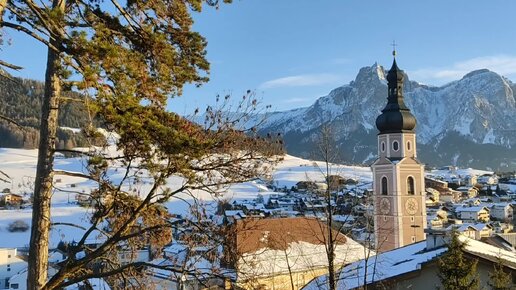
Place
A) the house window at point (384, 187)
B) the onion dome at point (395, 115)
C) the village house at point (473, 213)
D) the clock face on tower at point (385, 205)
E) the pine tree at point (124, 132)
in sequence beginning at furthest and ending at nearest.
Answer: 1. the village house at point (473, 213)
2. the onion dome at point (395, 115)
3. the house window at point (384, 187)
4. the clock face on tower at point (385, 205)
5. the pine tree at point (124, 132)

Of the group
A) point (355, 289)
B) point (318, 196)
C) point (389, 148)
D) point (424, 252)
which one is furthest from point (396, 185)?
point (318, 196)

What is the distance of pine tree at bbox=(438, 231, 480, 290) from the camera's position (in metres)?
14.0

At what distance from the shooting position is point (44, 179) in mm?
7254

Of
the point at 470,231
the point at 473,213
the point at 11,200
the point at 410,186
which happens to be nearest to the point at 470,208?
the point at 473,213

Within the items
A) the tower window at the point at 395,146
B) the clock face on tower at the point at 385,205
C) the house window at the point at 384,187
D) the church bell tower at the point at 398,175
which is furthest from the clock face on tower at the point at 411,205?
the tower window at the point at 395,146

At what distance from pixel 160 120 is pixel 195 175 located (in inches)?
35.4

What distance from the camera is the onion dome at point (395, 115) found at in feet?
157

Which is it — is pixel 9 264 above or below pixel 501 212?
below

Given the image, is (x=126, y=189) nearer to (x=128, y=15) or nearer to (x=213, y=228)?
(x=213, y=228)

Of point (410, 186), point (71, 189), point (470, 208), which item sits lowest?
point (470, 208)

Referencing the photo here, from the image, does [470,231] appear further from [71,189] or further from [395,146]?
[71,189]

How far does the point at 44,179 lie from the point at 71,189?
1.74ft

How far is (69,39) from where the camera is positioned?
262 inches

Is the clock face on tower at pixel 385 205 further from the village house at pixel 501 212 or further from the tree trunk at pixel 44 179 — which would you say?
the village house at pixel 501 212
